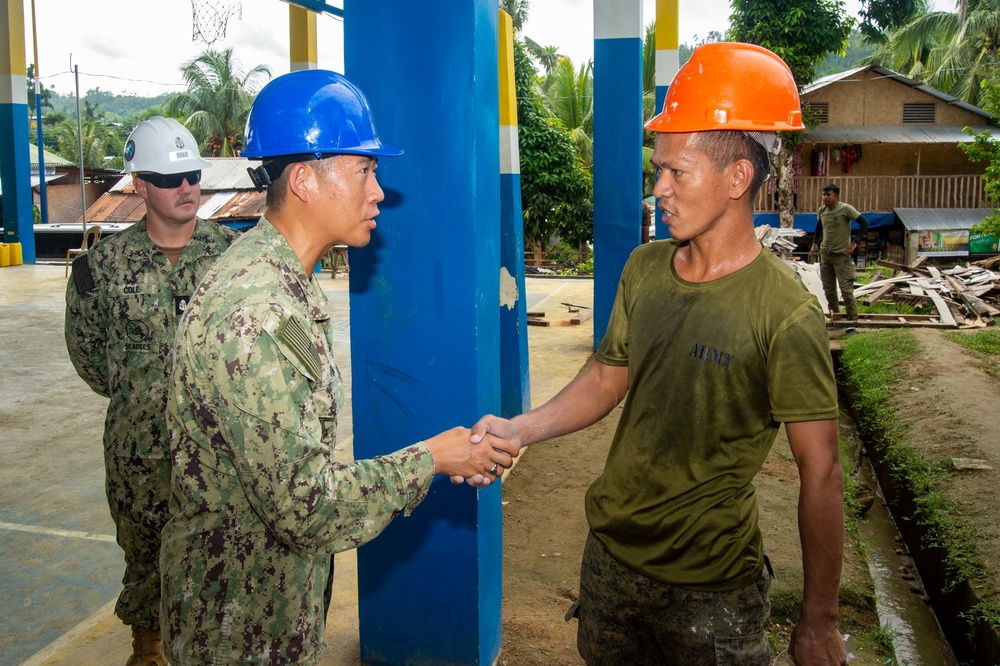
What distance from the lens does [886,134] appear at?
84.2 feet

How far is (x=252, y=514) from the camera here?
1939 mm

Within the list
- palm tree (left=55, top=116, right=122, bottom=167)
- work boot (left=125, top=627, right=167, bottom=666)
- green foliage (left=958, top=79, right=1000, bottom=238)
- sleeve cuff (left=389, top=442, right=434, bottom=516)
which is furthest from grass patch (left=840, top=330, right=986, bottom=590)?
palm tree (left=55, top=116, right=122, bottom=167)

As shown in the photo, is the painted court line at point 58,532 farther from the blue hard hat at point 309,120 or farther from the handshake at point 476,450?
the blue hard hat at point 309,120

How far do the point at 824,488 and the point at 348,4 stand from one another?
7.41ft

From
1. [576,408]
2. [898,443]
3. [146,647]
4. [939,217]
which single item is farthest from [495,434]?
[939,217]

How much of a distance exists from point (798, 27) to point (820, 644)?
76.7 ft

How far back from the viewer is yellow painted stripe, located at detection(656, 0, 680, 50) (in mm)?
10008

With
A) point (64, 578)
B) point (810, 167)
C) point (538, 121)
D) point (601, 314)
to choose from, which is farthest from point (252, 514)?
point (810, 167)

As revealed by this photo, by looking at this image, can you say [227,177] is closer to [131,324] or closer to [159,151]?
[159,151]

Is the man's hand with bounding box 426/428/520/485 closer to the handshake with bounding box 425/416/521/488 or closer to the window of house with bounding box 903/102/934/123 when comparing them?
the handshake with bounding box 425/416/521/488

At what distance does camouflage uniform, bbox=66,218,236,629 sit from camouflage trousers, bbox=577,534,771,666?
6.03 feet

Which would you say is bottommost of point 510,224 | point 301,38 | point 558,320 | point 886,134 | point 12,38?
point 558,320

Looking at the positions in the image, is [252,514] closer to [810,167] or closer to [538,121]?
[538,121]

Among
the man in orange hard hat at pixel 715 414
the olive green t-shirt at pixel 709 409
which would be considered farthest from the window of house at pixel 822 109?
the olive green t-shirt at pixel 709 409
